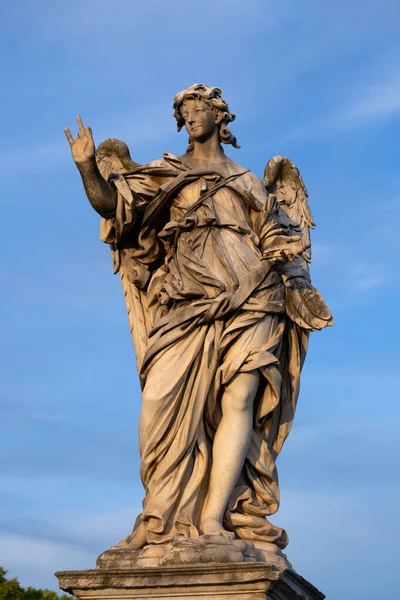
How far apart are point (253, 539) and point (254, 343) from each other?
1.72 meters

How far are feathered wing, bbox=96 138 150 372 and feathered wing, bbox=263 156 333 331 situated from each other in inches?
53.8

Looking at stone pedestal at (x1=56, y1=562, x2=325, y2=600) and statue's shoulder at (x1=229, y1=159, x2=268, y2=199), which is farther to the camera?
statue's shoulder at (x1=229, y1=159, x2=268, y2=199)

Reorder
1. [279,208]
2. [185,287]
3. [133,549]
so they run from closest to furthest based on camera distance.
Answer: [133,549]
[185,287]
[279,208]

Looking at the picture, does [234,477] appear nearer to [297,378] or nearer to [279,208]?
[297,378]

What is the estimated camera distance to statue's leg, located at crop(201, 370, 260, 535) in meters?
11.5

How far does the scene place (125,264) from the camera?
509 inches

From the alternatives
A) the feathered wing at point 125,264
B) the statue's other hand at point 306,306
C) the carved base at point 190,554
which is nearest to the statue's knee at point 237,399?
the statue's other hand at point 306,306

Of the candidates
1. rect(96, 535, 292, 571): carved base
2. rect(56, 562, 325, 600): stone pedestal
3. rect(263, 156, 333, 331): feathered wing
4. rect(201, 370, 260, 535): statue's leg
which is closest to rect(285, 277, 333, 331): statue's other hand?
rect(263, 156, 333, 331): feathered wing

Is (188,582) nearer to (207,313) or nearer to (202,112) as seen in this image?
(207,313)

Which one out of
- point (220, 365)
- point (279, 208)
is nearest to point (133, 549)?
point (220, 365)

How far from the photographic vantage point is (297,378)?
12562 millimetres

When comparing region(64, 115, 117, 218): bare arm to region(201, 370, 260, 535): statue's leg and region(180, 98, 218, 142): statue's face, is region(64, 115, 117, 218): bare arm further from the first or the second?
region(201, 370, 260, 535): statue's leg

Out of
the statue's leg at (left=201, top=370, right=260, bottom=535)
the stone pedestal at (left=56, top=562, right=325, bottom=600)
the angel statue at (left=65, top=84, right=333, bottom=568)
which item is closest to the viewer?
the stone pedestal at (left=56, top=562, right=325, bottom=600)

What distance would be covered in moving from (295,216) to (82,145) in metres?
2.36
